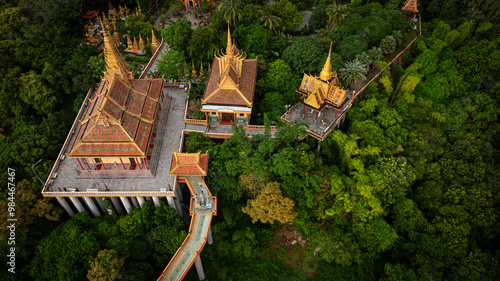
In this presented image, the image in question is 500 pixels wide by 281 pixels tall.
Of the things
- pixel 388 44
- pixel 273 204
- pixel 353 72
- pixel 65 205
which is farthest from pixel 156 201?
pixel 388 44

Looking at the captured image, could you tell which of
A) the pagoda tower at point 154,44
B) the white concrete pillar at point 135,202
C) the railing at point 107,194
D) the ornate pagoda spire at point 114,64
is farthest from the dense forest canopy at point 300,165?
the ornate pagoda spire at point 114,64

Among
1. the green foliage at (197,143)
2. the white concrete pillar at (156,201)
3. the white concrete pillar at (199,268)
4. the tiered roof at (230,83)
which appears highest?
the tiered roof at (230,83)

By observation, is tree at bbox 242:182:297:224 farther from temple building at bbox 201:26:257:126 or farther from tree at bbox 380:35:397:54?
tree at bbox 380:35:397:54

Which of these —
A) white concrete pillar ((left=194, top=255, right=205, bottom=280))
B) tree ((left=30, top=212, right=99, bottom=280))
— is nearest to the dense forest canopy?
tree ((left=30, top=212, right=99, bottom=280))

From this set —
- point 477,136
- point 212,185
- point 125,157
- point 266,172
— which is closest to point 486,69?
point 477,136

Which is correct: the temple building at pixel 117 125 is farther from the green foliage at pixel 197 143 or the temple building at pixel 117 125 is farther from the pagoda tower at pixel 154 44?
the pagoda tower at pixel 154 44

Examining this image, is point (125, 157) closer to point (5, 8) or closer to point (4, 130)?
point (4, 130)
